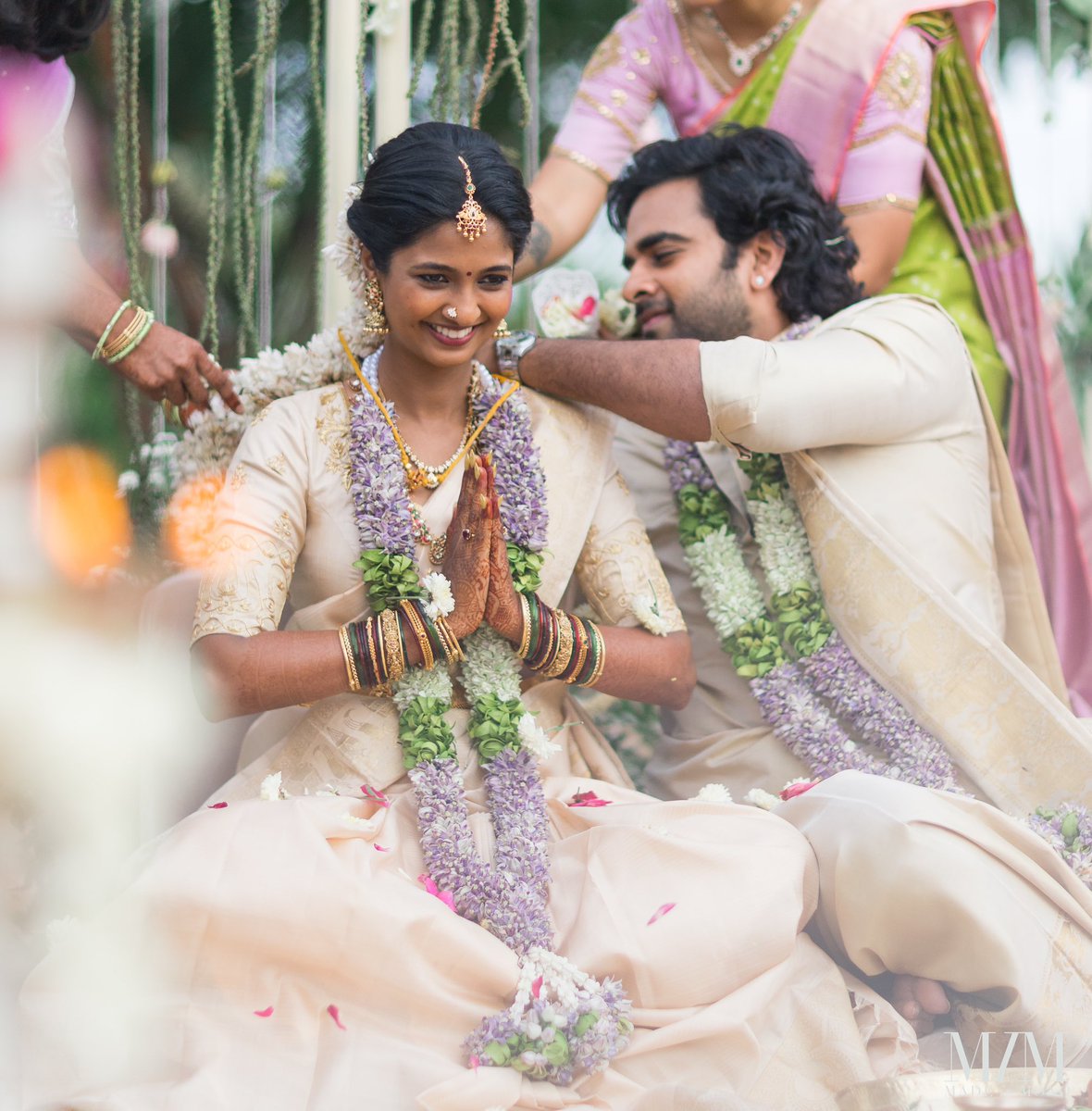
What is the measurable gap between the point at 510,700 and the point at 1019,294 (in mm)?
2163

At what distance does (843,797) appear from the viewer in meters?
2.85

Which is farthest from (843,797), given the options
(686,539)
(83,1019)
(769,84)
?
(769,84)

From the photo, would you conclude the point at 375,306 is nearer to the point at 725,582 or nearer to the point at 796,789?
the point at 725,582

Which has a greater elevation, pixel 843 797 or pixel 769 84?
pixel 769 84

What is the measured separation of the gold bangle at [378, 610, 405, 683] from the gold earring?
24.8 inches

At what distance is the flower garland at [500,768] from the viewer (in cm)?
245

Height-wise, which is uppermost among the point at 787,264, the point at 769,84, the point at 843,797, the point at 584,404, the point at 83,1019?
the point at 769,84

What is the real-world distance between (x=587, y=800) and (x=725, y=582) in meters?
0.72

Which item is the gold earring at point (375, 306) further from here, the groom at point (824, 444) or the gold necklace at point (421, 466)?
the groom at point (824, 444)

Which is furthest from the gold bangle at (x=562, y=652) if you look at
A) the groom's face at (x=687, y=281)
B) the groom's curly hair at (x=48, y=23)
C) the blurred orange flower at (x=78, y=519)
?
the groom's curly hair at (x=48, y=23)

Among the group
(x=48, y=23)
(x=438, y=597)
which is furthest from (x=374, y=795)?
(x=48, y=23)

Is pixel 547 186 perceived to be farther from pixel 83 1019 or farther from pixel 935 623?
pixel 83 1019

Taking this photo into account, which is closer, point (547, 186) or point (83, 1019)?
point (83, 1019)

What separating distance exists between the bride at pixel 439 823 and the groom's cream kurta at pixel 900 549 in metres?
0.34
